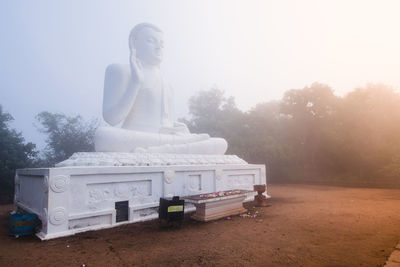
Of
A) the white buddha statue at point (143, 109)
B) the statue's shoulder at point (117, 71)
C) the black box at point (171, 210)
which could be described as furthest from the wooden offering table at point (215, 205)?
the statue's shoulder at point (117, 71)

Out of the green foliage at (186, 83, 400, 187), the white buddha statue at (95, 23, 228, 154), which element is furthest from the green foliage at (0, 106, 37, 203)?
the green foliage at (186, 83, 400, 187)

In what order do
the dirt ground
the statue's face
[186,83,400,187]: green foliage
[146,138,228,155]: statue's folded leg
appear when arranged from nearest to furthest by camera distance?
the dirt ground → [146,138,228,155]: statue's folded leg → the statue's face → [186,83,400,187]: green foliage

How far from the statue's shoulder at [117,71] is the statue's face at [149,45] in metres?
0.84

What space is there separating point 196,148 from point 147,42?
3.41 metres

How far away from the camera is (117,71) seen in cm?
652

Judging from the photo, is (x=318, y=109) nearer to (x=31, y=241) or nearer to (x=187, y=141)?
(x=187, y=141)

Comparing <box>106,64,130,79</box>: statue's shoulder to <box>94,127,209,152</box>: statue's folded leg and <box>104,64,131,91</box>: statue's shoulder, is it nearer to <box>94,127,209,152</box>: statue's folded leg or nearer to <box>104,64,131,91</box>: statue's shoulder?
<box>104,64,131,91</box>: statue's shoulder

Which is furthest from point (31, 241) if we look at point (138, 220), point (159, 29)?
point (159, 29)

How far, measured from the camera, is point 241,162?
276 inches

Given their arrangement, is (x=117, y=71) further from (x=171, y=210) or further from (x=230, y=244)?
(x=230, y=244)

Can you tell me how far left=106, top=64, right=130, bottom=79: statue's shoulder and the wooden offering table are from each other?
384cm

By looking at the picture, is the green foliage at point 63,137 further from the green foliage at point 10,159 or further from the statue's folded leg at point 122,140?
the statue's folded leg at point 122,140

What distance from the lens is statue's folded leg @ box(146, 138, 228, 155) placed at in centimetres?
595

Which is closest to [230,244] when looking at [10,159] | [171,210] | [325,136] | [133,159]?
[171,210]
